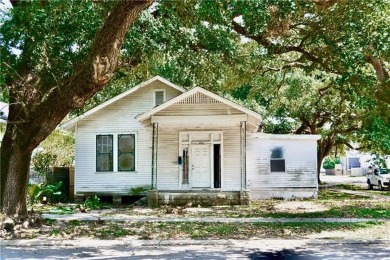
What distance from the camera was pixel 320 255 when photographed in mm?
8500

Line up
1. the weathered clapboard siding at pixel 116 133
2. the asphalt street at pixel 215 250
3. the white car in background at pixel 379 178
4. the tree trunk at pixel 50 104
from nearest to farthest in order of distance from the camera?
the asphalt street at pixel 215 250 < the tree trunk at pixel 50 104 < the weathered clapboard siding at pixel 116 133 < the white car in background at pixel 379 178

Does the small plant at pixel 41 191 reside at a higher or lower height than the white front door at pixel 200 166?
lower

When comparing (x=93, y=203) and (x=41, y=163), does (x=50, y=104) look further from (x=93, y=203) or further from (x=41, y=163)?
(x=41, y=163)

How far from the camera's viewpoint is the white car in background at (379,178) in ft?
90.0

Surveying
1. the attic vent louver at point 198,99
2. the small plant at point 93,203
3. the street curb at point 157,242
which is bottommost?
the street curb at point 157,242

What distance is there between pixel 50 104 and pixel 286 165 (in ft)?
42.7

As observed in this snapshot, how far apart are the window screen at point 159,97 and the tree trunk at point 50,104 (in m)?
8.28

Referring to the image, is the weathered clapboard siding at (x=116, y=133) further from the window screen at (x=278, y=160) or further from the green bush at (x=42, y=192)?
the window screen at (x=278, y=160)

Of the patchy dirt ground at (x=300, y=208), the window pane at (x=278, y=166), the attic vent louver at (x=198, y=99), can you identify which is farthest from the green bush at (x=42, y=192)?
the window pane at (x=278, y=166)

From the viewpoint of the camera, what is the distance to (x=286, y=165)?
21000mm

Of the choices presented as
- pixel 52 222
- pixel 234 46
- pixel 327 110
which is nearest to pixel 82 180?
pixel 52 222

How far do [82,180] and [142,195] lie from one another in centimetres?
274

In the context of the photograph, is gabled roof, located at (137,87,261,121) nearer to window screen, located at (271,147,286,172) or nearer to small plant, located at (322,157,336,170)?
window screen, located at (271,147,286,172)

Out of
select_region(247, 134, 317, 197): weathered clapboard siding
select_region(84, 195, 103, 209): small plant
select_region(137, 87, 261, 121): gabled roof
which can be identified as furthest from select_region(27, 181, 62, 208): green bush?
select_region(247, 134, 317, 197): weathered clapboard siding
